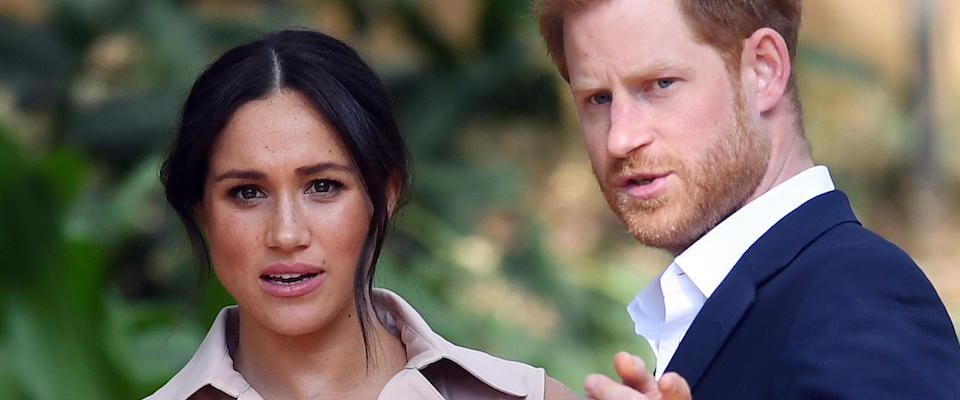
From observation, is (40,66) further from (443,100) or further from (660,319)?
(660,319)

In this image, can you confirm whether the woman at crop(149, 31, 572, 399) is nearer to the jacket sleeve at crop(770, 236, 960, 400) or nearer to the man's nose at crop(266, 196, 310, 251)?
the man's nose at crop(266, 196, 310, 251)

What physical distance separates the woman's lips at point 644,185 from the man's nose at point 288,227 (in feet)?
1.06

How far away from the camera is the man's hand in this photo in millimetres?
1188

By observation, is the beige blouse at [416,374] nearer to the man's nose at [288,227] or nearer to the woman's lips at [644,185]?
the man's nose at [288,227]

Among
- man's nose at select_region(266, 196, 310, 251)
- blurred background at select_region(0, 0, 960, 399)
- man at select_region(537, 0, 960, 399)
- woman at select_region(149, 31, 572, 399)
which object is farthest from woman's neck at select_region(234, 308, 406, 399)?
blurred background at select_region(0, 0, 960, 399)

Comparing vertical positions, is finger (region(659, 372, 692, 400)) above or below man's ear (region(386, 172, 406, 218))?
below

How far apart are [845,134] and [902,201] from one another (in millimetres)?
394

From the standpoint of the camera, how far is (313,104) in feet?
4.94

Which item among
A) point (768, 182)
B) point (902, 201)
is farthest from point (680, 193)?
point (902, 201)

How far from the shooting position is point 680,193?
4.62 feet

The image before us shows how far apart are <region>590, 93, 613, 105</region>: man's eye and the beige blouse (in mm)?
326

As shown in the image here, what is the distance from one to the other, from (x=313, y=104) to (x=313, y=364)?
281 mm

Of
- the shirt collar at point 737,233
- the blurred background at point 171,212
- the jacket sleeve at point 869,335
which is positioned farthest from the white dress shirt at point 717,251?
the blurred background at point 171,212

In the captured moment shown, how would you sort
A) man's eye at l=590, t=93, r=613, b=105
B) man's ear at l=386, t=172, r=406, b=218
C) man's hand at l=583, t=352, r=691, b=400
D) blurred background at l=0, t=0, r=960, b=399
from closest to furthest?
man's hand at l=583, t=352, r=691, b=400 → man's eye at l=590, t=93, r=613, b=105 → man's ear at l=386, t=172, r=406, b=218 → blurred background at l=0, t=0, r=960, b=399
